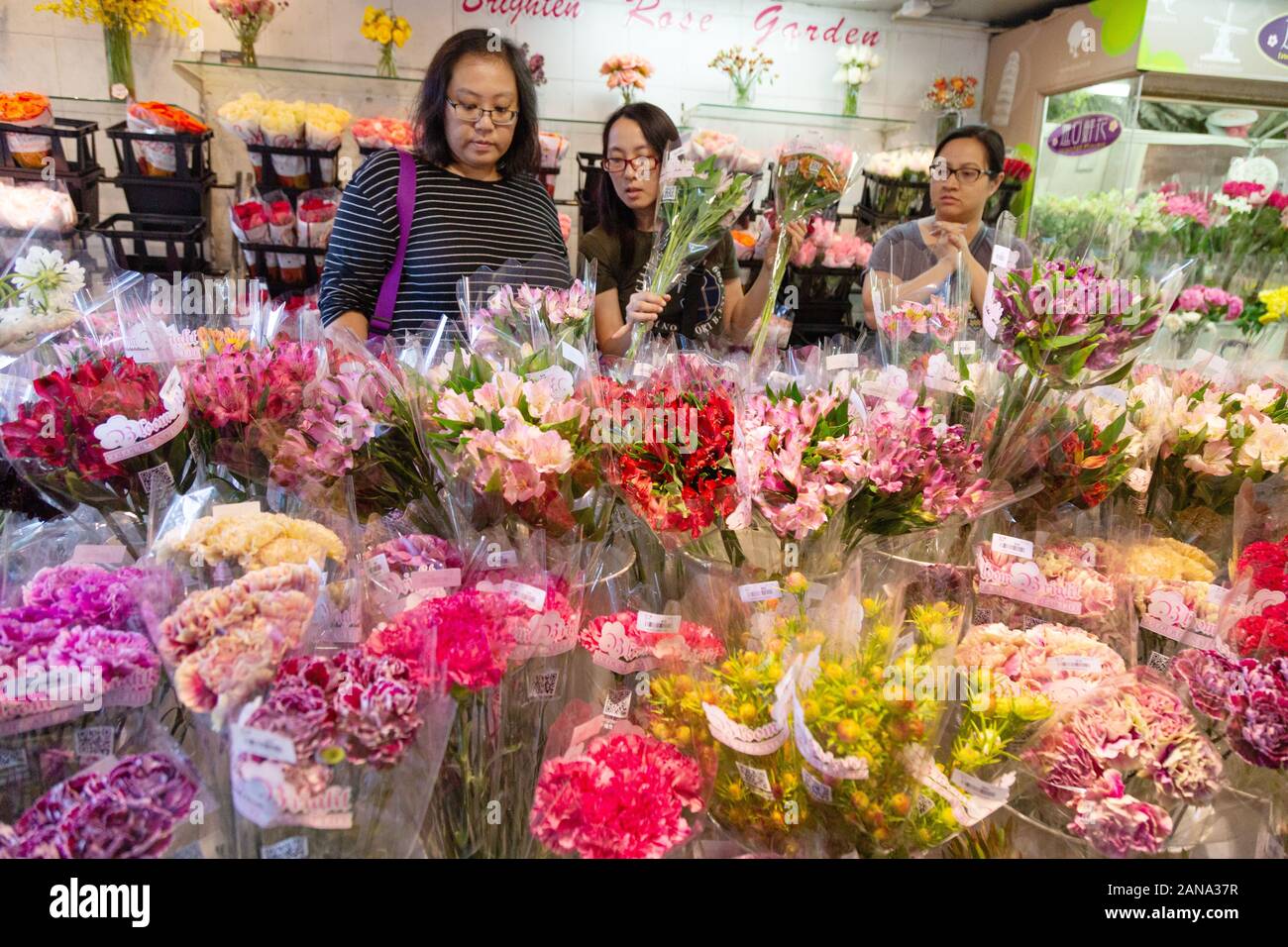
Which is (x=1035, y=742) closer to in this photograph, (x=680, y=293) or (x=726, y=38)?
(x=680, y=293)

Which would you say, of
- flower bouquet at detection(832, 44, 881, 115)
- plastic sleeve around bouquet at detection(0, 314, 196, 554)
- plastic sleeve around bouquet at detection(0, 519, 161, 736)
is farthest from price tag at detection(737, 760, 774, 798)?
flower bouquet at detection(832, 44, 881, 115)

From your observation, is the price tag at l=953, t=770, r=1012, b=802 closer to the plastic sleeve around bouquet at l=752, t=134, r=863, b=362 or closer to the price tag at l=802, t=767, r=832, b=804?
the price tag at l=802, t=767, r=832, b=804

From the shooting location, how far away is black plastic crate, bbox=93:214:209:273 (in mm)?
3129

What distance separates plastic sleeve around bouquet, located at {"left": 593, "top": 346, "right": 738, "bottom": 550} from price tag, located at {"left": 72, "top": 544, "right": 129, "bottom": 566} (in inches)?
24.9

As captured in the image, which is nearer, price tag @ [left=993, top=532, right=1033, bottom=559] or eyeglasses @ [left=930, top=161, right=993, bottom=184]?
price tag @ [left=993, top=532, right=1033, bottom=559]

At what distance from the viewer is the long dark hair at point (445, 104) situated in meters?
2.00

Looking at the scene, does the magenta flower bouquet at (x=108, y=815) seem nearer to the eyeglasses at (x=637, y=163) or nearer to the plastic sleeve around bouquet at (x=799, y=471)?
the plastic sleeve around bouquet at (x=799, y=471)

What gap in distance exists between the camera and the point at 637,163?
2.34 m

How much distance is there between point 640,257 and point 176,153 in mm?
1895

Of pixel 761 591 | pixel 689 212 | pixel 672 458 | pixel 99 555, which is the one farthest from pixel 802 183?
pixel 99 555

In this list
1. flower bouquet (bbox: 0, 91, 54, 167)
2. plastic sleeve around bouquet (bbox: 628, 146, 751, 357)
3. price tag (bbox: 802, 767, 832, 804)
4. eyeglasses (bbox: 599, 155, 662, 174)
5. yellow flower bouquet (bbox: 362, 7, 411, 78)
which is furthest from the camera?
yellow flower bouquet (bbox: 362, 7, 411, 78)

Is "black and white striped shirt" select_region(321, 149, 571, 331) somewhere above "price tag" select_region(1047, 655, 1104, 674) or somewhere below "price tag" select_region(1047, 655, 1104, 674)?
above

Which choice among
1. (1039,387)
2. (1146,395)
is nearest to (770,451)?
(1039,387)
